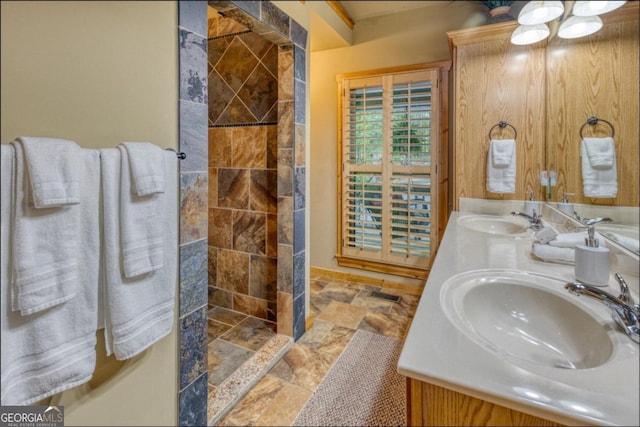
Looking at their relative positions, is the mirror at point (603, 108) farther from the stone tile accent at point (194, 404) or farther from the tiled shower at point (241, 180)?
the stone tile accent at point (194, 404)

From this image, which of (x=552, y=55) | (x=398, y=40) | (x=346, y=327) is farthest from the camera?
(x=398, y=40)

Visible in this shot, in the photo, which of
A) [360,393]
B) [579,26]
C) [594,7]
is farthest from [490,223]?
[360,393]

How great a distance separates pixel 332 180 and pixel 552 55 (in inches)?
77.0

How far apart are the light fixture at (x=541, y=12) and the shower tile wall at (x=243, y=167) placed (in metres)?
1.55

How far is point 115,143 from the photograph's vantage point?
982mm

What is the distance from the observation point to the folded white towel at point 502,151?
2098mm

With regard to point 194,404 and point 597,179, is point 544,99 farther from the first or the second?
point 194,404

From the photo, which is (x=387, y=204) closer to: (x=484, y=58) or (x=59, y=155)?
(x=484, y=58)

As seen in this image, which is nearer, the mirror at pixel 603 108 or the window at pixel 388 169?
the mirror at pixel 603 108

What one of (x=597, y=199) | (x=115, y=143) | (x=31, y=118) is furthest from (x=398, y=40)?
(x=31, y=118)

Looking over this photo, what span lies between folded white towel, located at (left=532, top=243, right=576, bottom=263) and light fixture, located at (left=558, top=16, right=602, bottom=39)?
0.79 meters

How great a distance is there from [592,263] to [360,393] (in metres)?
1.26

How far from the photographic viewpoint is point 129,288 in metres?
0.95

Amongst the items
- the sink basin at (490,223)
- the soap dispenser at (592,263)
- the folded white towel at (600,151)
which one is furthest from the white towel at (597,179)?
the sink basin at (490,223)
